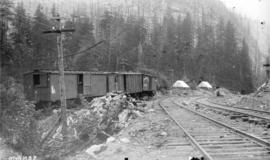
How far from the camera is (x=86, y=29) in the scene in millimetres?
49969

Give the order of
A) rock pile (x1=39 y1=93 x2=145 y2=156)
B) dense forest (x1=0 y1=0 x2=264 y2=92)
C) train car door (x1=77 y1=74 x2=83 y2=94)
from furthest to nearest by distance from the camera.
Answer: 1. dense forest (x1=0 y1=0 x2=264 y2=92)
2. train car door (x1=77 y1=74 x2=83 y2=94)
3. rock pile (x1=39 y1=93 x2=145 y2=156)

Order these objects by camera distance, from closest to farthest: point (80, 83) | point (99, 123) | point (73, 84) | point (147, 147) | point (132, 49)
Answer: point (147, 147) → point (99, 123) → point (73, 84) → point (80, 83) → point (132, 49)

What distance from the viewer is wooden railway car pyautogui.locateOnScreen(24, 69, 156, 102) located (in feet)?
57.4

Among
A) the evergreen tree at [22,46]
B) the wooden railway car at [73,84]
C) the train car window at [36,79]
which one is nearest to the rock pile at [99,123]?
the wooden railway car at [73,84]

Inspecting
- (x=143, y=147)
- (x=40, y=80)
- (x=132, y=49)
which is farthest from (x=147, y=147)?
(x=132, y=49)

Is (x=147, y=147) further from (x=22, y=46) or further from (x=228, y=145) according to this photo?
(x=22, y=46)

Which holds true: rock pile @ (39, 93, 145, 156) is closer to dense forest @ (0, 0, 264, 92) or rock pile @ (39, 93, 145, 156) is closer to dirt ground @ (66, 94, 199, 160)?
dirt ground @ (66, 94, 199, 160)

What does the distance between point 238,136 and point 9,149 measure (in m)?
7.21

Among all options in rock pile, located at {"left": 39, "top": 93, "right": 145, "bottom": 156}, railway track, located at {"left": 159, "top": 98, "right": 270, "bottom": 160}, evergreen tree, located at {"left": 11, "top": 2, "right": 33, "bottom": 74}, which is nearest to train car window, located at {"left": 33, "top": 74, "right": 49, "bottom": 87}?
rock pile, located at {"left": 39, "top": 93, "right": 145, "bottom": 156}

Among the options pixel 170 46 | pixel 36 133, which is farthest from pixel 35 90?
pixel 170 46

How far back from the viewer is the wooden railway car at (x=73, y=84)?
1750cm

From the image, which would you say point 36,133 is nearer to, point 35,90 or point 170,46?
point 35,90

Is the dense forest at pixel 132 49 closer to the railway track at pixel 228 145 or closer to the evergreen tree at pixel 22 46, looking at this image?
the evergreen tree at pixel 22 46

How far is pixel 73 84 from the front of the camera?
19.0 m
